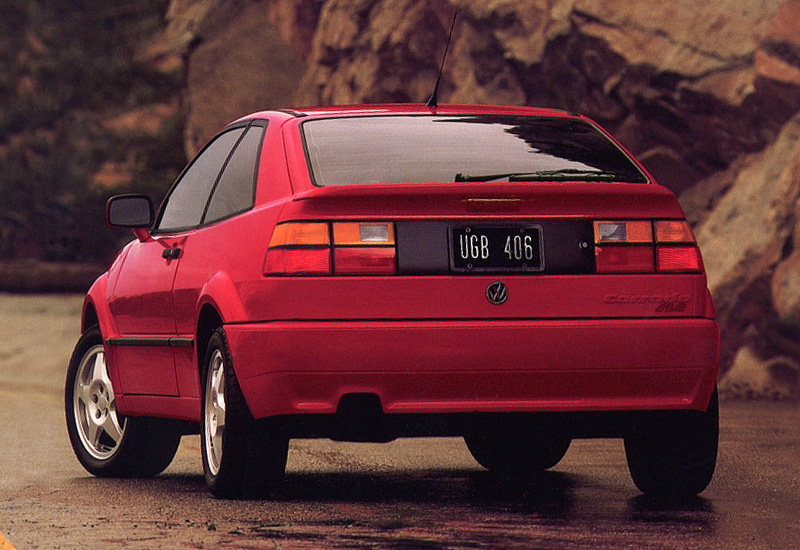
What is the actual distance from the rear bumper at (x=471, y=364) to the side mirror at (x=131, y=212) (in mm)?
1884

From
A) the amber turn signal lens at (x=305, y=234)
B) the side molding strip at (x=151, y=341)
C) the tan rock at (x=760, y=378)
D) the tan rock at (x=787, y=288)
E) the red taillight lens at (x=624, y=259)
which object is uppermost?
the amber turn signal lens at (x=305, y=234)

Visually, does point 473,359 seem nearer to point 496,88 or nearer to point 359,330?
point 359,330

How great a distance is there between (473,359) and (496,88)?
40.0 feet

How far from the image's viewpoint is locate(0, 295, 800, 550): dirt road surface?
21.1 ft

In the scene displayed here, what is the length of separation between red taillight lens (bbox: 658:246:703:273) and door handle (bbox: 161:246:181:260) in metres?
Answer: 2.37

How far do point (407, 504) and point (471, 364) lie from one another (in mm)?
947

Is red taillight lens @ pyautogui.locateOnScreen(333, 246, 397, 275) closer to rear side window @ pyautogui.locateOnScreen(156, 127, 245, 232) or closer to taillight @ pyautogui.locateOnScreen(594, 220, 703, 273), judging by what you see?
taillight @ pyautogui.locateOnScreen(594, 220, 703, 273)

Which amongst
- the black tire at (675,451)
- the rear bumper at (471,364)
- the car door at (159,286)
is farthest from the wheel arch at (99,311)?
the black tire at (675,451)

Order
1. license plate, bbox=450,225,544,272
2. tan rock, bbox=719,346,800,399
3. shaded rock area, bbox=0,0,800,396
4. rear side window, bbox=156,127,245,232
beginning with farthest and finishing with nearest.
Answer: shaded rock area, bbox=0,0,800,396
tan rock, bbox=719,346,800,399
rear side window, bbox=156,127,245,232
license plate, bbox=450,225,544,272

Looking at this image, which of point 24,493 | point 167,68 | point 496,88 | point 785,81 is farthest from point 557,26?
point 167,68

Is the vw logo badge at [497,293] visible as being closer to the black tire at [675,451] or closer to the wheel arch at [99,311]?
the black tire at [675,451]

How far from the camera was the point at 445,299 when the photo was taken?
6836 mm

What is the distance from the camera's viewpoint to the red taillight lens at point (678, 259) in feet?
23.3

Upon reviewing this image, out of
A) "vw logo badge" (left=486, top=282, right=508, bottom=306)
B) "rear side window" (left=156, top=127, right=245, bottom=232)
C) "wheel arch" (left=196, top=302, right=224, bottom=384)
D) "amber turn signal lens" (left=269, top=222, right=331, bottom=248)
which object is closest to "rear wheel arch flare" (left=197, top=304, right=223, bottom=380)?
"wheel arch" (left=196, top=302, right=224, bottom=384)
